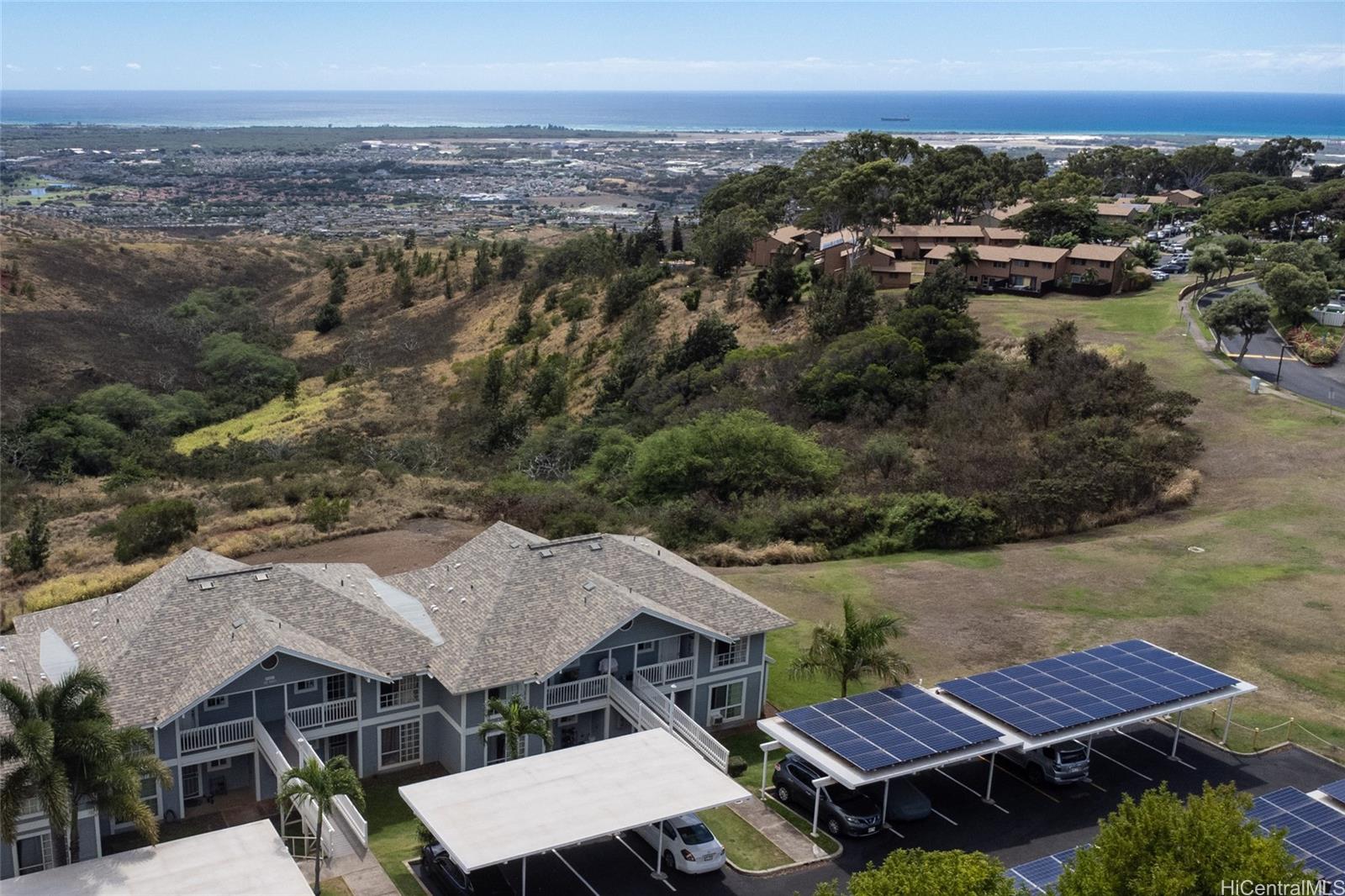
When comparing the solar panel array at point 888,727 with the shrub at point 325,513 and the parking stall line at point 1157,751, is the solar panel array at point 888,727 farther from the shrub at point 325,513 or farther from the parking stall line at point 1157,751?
the shrub at point 325,513

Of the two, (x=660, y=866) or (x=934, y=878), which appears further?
(x=660, y=866)

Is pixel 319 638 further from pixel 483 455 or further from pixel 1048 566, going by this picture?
pixel 483 455

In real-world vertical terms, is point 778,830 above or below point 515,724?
below

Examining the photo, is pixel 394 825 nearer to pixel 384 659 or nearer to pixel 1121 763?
pixel 384 659

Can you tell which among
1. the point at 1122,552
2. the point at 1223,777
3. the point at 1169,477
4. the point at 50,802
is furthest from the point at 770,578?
the point at 50,802

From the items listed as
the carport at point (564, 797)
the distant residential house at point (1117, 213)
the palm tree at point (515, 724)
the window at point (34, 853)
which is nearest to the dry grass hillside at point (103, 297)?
the window at point (34, 853)

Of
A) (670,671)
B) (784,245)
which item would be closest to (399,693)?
(670,671)
